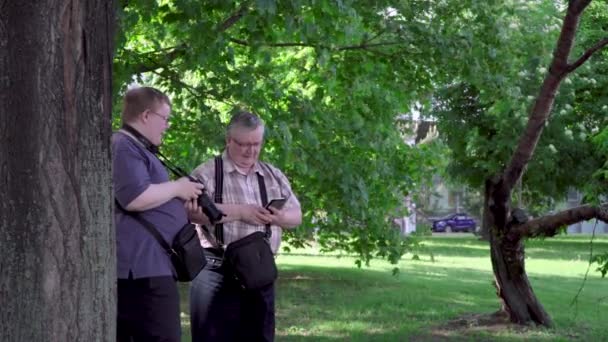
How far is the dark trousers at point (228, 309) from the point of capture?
5.69 m

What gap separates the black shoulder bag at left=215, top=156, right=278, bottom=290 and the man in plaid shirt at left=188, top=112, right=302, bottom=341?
6 centimetres

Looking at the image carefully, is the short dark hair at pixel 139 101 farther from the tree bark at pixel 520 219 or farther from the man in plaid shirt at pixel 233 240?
the tree bark at pixel 520 219

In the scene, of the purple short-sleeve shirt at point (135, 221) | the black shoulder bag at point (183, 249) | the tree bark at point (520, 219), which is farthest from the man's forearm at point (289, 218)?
the tree bark at point (520, 219)

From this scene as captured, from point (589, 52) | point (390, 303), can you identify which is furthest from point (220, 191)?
point (390, 303)

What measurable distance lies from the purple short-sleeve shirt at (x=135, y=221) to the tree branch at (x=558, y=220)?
5.50 m

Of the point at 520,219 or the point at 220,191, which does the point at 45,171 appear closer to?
the point at 220,191

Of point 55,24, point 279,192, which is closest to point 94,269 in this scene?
point 55,24

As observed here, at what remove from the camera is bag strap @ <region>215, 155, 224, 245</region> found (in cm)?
563

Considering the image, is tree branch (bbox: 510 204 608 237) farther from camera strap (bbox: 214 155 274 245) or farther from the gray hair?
the gray hair

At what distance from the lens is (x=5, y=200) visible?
378cm

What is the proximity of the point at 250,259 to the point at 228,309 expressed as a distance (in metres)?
A: 0.41

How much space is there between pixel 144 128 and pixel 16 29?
4.02 ft

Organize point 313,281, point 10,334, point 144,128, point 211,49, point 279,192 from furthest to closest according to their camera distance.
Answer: point 313,281 < point 211,49 < point 279,192 < point 144,128 < point 10,334

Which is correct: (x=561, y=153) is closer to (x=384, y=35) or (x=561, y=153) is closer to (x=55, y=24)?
(x=384, y=35)
